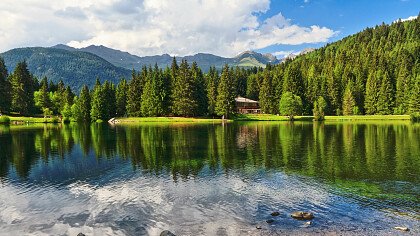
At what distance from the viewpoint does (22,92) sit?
138875 mm

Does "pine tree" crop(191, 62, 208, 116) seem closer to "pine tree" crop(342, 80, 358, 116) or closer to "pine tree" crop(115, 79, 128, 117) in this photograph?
"pine tree" crop(115, 79, 128, 117)

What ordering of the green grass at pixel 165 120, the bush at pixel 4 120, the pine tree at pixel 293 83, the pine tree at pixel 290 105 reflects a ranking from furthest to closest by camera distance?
1. the pine tree at pixel 293 83
2. the pine tree at pixel 290 105
3. the green grass at pixel 165 120
4. the bush at pixel 4 120

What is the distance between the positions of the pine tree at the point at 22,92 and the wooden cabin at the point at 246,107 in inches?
3546

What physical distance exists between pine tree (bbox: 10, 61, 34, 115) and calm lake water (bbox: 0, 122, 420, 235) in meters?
105

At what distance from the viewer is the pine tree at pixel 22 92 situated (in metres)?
138

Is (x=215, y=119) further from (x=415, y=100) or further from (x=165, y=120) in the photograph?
(x=415, y=100)

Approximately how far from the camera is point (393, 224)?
18922 mm

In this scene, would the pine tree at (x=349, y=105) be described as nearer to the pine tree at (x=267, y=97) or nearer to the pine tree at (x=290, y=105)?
the pine tree at (x=290, y=105)

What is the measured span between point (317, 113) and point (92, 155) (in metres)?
101

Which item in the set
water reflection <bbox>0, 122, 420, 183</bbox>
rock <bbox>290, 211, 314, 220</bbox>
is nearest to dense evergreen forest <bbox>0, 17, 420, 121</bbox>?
water reflection <bbox>0, 122, 420, 183</bbox>

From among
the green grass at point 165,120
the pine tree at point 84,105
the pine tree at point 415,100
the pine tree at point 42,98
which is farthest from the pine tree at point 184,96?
the pine tree at point 415,100

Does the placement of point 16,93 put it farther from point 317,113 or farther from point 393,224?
A: point 393,224

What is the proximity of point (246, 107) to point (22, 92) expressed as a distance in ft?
317

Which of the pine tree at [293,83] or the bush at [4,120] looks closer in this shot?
the bush at [4,120]
